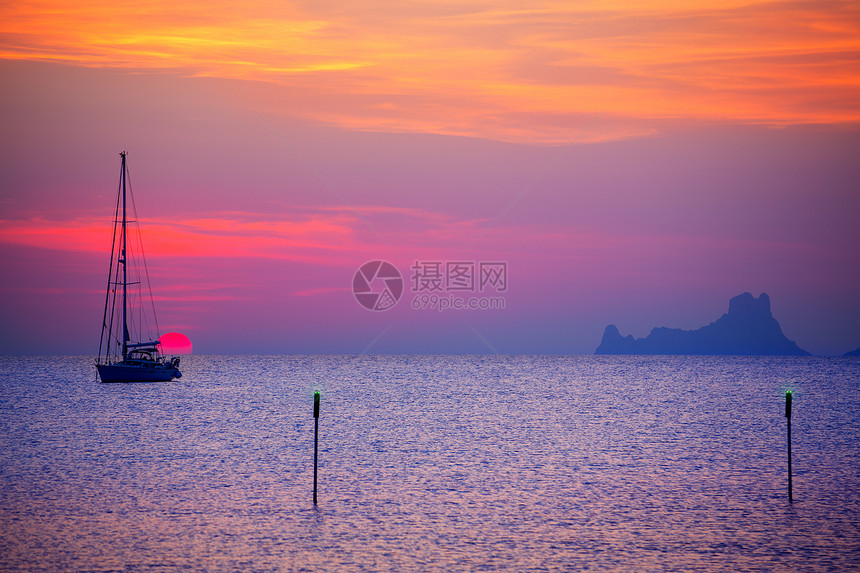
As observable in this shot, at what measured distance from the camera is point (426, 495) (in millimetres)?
36844

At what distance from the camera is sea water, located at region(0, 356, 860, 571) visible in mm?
25656

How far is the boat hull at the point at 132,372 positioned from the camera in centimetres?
10769

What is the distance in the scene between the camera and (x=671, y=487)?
3934cm

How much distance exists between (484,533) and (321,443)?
33.7m

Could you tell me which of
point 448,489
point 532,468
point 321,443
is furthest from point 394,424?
point 448,489

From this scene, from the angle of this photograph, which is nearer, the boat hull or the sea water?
the sea water

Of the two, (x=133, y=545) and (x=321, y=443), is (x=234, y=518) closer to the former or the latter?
(x=133, y=545)

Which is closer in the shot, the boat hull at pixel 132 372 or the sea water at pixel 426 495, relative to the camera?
the sea water at pixel 426 495

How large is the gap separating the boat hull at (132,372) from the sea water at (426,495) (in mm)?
25418

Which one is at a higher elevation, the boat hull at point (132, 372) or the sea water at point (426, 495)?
the boat hull at point (132, 372)

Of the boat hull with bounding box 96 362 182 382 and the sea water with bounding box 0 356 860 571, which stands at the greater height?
the boat hull with bounding box 96 362 182 382

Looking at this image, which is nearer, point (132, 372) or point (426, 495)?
point (426, 495)

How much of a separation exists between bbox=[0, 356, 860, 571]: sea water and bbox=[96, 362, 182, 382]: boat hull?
25418 mm

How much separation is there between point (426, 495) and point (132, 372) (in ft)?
273
